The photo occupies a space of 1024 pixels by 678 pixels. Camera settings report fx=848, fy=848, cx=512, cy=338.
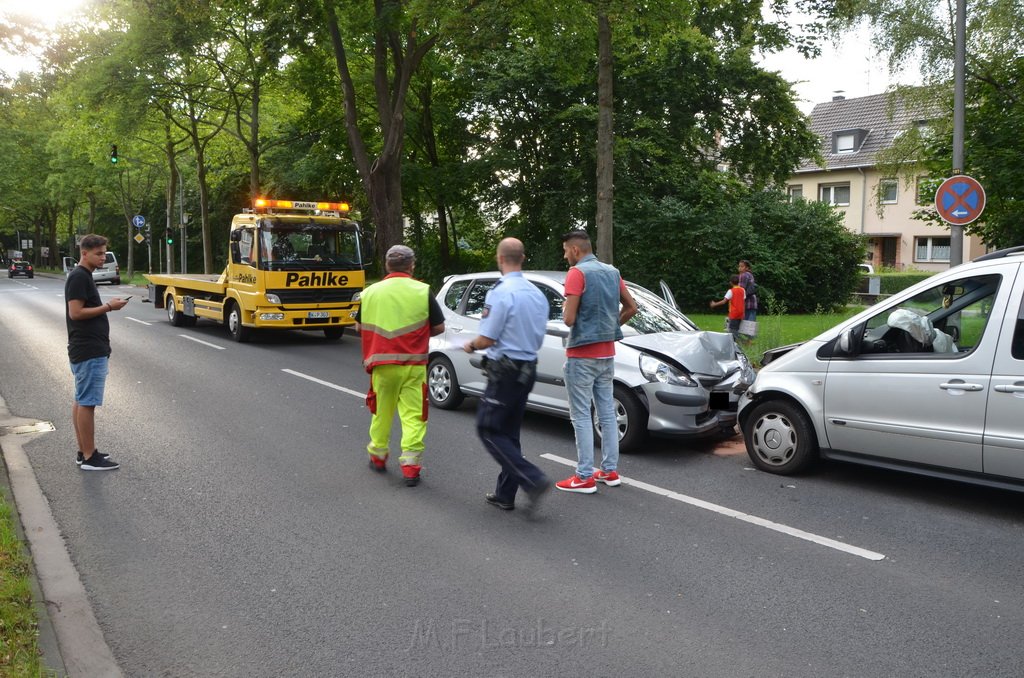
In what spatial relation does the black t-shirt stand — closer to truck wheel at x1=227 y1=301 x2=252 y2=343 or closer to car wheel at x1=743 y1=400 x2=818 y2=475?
car wheel at x1=743 y1=400 x2=818 y2=475

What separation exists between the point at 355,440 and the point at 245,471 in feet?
4.27

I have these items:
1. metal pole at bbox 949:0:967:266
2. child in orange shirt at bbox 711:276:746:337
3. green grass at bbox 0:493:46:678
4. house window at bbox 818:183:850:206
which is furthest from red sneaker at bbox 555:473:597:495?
house window at bbox 818:183:850:206

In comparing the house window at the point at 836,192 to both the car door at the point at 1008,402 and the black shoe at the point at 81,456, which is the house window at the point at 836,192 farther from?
the black shoe at the point at 81,456

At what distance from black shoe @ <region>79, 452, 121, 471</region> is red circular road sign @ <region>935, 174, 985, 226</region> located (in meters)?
10.5

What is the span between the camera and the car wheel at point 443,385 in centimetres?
922

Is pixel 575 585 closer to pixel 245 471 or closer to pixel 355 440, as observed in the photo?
pixel 245 471

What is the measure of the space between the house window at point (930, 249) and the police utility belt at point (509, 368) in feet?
136

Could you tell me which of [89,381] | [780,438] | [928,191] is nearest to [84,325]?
[89,381]

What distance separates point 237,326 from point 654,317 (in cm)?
1020

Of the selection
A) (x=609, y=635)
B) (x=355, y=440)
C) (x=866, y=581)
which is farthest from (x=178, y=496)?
(x=866, y=581)

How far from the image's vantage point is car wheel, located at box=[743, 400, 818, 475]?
6.63m

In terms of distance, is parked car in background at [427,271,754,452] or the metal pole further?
the metal pole

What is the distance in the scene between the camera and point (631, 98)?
23062 millimetres

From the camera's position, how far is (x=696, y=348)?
7.67 m
